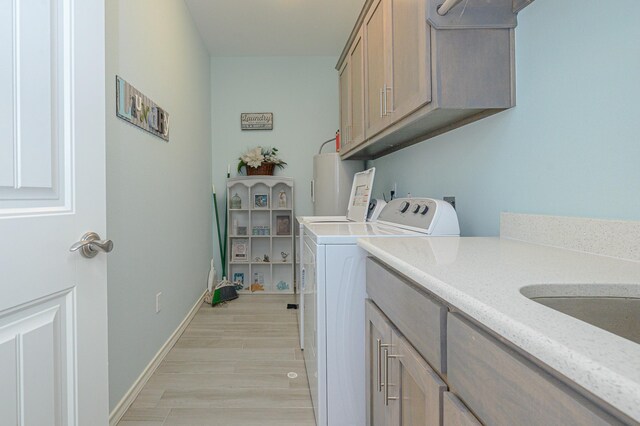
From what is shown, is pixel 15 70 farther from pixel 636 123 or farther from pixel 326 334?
pixel 636 123

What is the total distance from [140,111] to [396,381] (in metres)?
1.83

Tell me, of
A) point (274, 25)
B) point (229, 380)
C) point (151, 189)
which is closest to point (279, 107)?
Result: point (274, 25)

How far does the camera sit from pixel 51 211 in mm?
781

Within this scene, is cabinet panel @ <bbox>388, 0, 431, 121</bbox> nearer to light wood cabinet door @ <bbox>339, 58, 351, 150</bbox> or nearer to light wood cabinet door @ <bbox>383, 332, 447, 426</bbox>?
light wood cabinet door @ <bbox>383, 332, 447, 426</bbox>

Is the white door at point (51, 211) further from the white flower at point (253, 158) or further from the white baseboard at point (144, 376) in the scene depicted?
the white flower at point (253, 158)

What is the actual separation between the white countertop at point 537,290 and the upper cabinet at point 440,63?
0.51m

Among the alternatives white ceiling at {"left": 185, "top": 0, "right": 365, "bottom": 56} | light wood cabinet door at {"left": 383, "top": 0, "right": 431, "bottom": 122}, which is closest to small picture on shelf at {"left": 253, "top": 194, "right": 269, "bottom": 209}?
white ceiling at {"left": 185, "top": 0, "right": 365, "bottom": 56}

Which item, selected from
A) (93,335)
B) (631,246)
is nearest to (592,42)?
(631,246)

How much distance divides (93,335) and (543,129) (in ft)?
4.60

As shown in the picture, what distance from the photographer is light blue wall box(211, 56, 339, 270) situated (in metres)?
3.96

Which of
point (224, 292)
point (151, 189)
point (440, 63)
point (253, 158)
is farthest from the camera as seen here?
point (253, 158)

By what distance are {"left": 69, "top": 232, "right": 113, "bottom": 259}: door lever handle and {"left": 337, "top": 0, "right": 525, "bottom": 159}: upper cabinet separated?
3.64 feet

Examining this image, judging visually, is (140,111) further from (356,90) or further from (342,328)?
(342,328)

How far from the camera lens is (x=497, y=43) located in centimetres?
124
